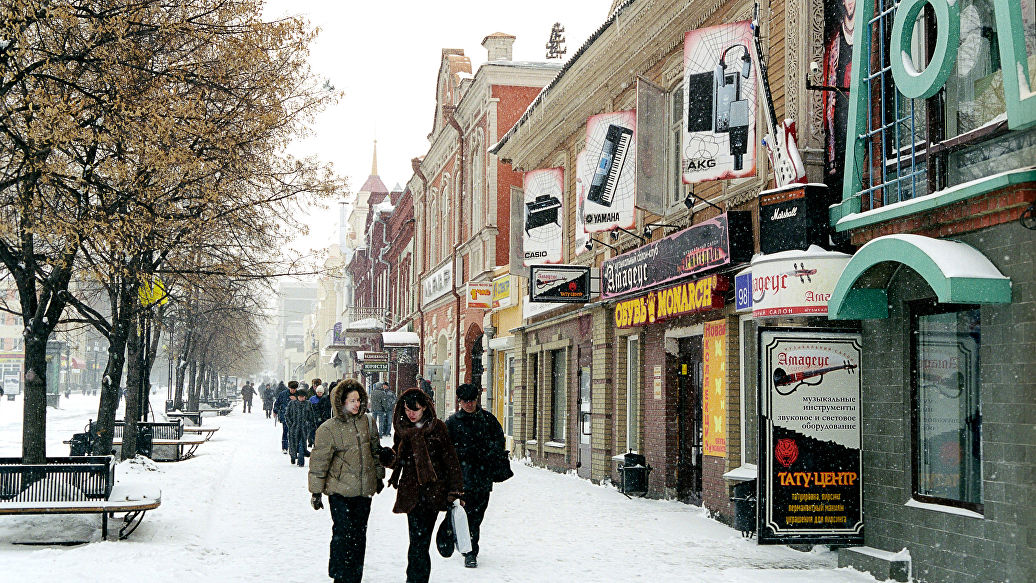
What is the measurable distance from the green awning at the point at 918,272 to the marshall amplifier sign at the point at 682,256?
277cm

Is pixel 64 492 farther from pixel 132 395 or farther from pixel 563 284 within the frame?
pixel 563 284

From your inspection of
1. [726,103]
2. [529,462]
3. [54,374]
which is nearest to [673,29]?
[726,103]

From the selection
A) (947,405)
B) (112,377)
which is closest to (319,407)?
(112,377)

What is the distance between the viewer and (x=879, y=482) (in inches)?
356

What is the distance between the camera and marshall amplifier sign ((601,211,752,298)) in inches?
462

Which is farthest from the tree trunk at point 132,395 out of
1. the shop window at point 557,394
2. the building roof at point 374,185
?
the building roof at point 374,185

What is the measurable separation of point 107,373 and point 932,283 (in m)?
13.5

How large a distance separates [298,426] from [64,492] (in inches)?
425

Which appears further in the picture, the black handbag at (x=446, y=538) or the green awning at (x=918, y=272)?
the black handbag at (x=446, y=538)

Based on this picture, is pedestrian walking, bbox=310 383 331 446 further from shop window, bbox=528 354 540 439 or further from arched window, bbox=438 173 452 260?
arched window, bbox=438 173 452 260

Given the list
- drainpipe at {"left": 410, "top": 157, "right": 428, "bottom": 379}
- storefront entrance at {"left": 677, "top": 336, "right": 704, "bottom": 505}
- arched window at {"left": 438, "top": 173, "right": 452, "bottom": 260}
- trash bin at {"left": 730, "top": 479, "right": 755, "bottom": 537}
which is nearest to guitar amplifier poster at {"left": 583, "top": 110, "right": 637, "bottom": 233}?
storefront entrance at {"left": 677, "top": 336, "right": 704, "bottom": 505}

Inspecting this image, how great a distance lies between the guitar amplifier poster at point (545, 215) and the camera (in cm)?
2002

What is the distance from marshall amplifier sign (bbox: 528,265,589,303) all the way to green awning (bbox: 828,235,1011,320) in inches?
344

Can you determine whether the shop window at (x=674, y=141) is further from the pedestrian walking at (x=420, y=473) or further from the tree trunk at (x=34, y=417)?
the tree trunk at (x=34, y=417)
